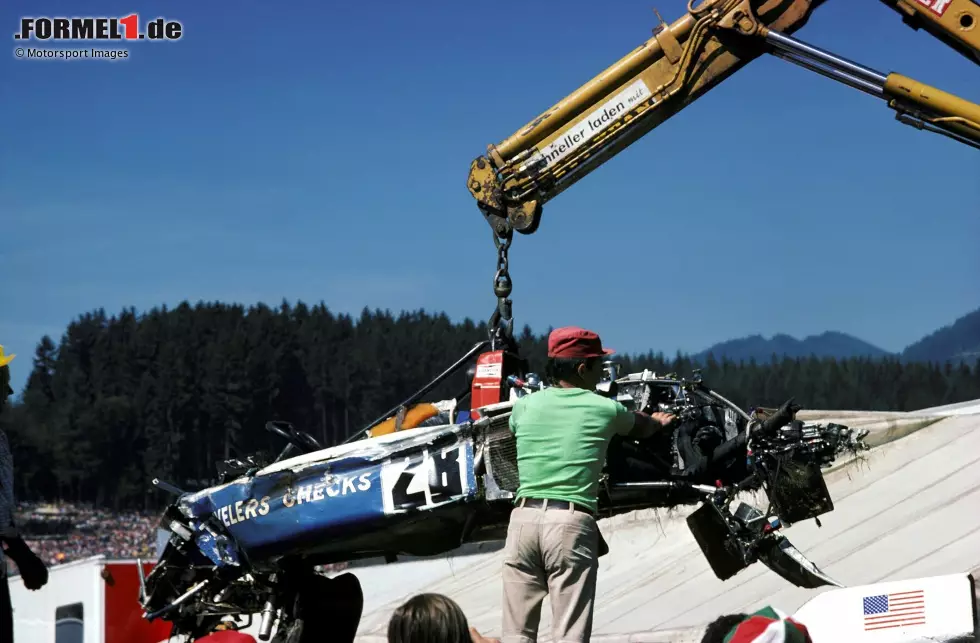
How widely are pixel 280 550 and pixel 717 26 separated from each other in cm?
605

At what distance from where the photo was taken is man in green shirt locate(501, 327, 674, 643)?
21.1ft

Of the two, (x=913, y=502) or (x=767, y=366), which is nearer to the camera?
(x=913, y=502)

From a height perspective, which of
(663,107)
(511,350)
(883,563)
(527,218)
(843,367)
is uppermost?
(843,367)

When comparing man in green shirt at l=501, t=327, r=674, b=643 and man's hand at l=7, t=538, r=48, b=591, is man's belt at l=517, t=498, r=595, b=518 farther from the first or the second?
man's hand at l=7, t=538, r=48, b=591

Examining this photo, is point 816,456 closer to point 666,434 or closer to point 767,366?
point 666,434

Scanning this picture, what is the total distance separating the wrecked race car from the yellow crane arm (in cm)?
263

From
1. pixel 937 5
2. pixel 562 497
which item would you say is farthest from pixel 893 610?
pixel 937 5

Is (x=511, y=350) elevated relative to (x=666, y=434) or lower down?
elevated

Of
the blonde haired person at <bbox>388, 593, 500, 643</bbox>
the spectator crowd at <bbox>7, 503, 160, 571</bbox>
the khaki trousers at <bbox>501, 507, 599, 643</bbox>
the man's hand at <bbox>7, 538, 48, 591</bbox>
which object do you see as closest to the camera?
the blonde haired person at <bbox>388, 593, 500, 643</bbox>

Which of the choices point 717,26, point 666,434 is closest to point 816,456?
point 666,434

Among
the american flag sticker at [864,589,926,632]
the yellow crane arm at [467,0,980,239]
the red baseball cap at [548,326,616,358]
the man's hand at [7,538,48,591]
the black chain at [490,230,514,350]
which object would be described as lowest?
the american flag sticker at [864,589,926,632]

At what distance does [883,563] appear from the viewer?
14.2 metres

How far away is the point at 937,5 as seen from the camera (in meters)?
11.1

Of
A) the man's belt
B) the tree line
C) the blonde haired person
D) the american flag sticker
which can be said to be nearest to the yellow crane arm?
the american flag sticker
